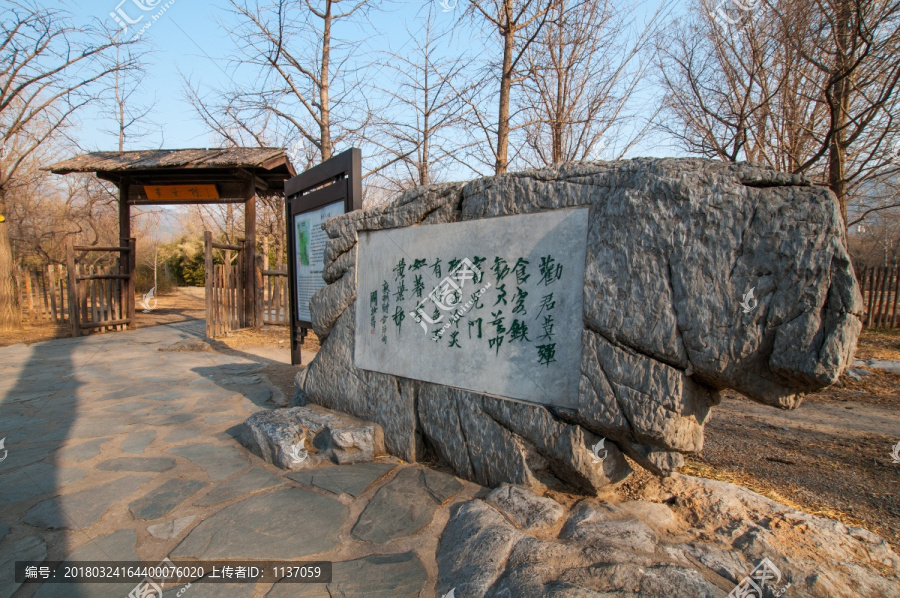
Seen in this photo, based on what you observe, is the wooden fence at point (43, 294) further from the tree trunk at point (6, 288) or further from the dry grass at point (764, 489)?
the dry grass at point (764, 489)

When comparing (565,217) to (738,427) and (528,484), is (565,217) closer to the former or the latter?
(528,484)

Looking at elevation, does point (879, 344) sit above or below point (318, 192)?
below

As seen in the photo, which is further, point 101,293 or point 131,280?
point 131,280

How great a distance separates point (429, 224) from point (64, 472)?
10.0 feet

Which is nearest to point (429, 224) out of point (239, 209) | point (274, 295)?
point (274, 295)

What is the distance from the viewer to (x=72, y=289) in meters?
8.45

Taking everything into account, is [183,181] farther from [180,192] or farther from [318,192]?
[318,192]

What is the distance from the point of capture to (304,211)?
552 cm

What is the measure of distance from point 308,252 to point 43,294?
9910 millimetres

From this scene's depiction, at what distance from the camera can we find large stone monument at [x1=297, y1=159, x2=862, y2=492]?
1.87m

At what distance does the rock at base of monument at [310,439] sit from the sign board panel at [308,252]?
1.93 meters

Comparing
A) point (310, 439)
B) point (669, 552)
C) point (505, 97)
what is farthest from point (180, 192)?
point (669, 552)

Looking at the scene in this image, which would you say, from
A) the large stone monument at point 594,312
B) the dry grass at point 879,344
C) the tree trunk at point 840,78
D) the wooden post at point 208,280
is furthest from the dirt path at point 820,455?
the wooden post at point 208,280

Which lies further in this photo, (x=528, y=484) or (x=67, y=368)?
(x=67, y=368)
